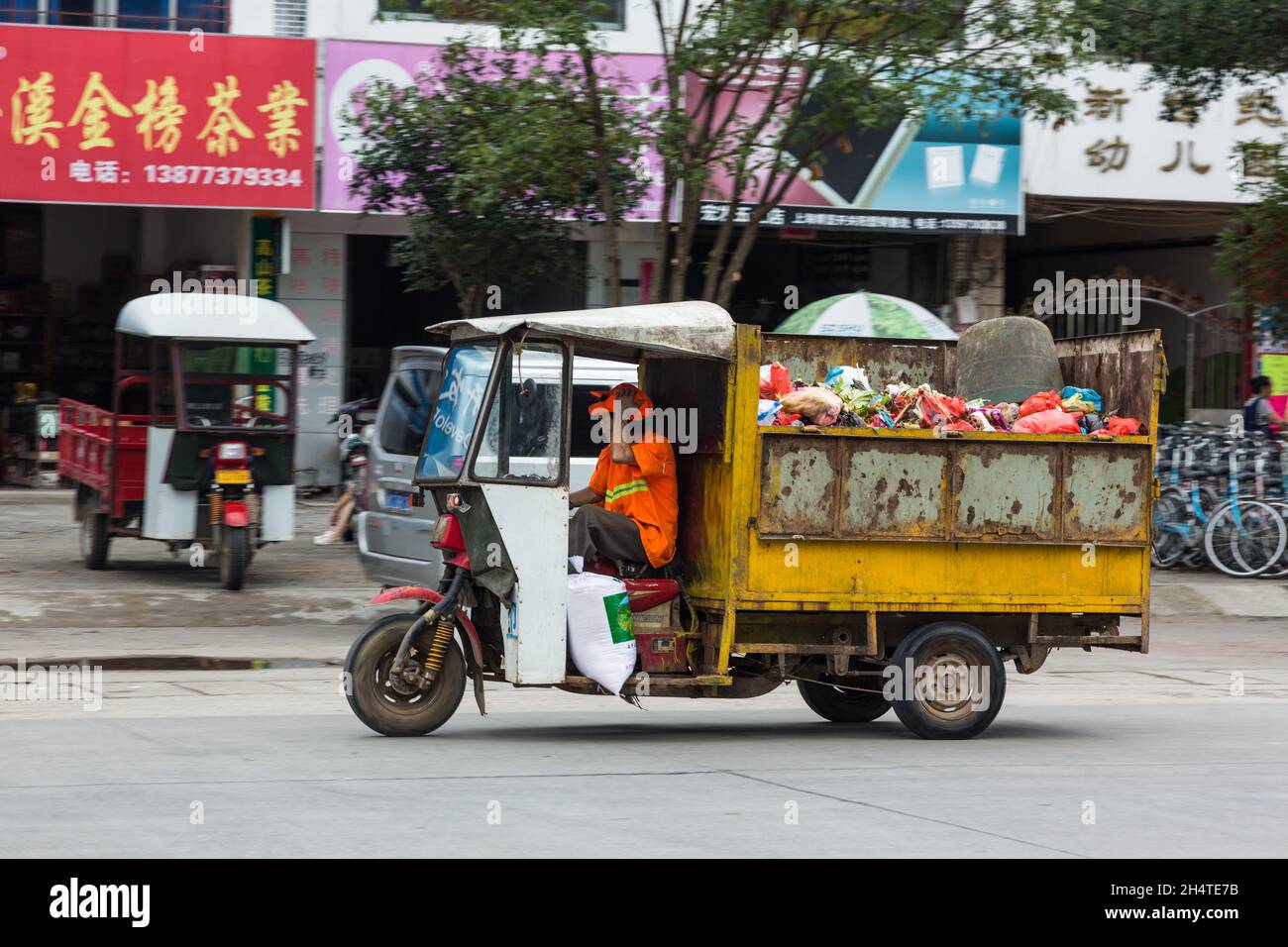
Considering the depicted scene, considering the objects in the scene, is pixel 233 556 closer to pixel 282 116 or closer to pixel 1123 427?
pixel 282 116

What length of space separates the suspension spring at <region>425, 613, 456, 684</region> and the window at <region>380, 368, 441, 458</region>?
13.9 ft

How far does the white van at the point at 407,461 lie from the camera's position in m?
11.8

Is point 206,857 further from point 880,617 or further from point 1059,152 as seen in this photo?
point 1059,152

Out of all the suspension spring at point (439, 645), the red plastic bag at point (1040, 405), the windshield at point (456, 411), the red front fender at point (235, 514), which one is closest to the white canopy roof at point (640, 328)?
the windshield at point (456, 411)

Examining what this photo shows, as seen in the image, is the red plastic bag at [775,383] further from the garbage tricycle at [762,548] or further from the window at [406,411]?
the window at [406,411]

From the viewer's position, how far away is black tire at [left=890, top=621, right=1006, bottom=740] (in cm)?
844

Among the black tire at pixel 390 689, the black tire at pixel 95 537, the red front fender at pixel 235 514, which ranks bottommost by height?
the black tire at pixel 390 689

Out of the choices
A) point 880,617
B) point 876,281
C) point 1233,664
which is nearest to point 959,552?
point 880,617

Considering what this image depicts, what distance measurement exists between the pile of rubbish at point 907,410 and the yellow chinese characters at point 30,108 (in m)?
11.4

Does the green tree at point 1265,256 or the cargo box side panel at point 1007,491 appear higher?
the green tree at point 1265,256

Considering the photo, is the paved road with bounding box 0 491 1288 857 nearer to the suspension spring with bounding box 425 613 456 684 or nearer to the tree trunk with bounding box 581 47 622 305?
the suspension spring with bounding box 425 613 456 684

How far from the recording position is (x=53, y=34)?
17641mm

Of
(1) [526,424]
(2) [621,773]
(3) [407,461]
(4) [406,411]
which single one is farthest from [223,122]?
(2) [621,773]

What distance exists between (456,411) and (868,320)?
7.99 meters
